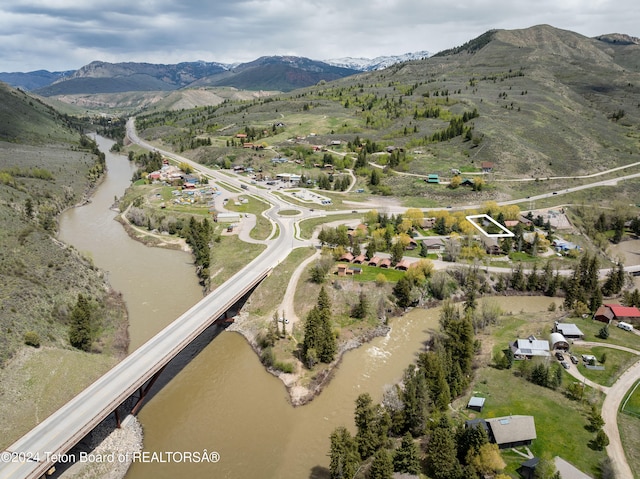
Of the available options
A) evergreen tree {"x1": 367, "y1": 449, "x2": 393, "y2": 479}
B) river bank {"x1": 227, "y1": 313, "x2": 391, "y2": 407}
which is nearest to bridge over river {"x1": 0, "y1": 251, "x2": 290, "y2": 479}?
river bank {"x1": 227, "y1": 313, "x2": 391, "y2": 407}

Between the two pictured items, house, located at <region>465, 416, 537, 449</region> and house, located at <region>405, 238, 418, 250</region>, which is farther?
house, located at <region>405, 238, 418, 250</region>

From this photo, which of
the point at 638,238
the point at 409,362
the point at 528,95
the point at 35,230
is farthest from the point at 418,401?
the point at 528,95

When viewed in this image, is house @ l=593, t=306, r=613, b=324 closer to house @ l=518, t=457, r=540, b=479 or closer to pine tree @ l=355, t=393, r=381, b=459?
house @ l=518, t=457, r=540, b=479

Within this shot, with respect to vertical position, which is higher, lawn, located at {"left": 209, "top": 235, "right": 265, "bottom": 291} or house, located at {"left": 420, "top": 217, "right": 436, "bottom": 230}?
house, located at {"left": 420, "top": 217, "right": 436, "bottom": 230}

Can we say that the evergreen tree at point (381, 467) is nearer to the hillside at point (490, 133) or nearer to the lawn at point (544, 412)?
the lawn at point (544, 412)

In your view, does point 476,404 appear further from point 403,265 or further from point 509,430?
point 403,265
